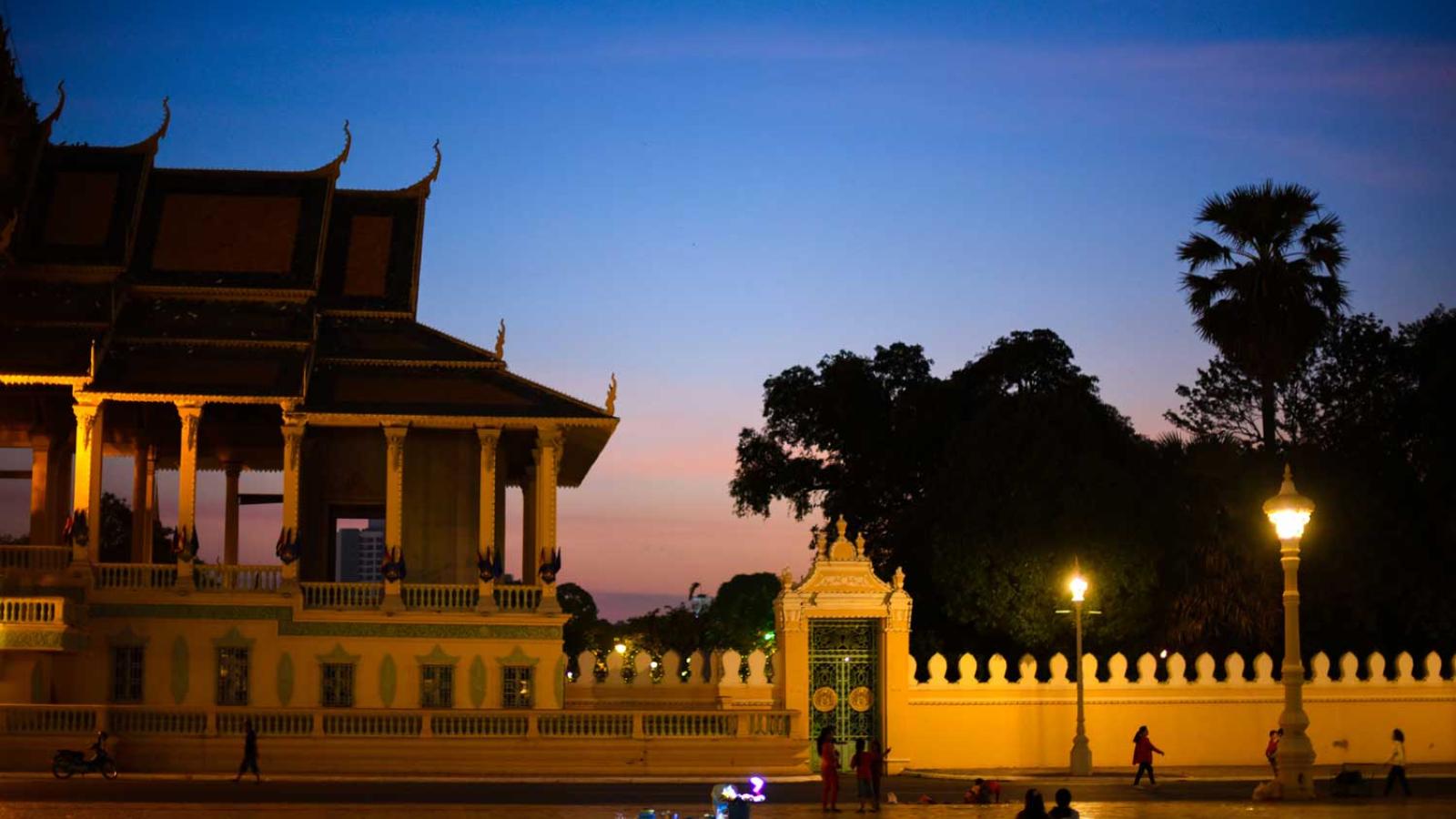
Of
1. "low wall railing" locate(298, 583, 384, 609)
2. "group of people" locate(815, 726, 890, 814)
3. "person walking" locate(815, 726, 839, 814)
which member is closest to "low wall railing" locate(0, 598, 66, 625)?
"low wall railing" locate(298, 583, 384, 609)

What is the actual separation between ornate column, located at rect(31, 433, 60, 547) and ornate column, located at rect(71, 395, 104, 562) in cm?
Result: 436

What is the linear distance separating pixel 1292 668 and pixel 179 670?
2300 centimetres

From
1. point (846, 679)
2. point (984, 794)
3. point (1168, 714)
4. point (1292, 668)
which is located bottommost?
point (984, 794)

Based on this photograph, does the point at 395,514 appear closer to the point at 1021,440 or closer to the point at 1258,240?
the point at 1021,440

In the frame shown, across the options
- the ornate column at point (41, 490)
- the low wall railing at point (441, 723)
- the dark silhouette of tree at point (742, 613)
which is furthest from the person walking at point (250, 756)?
the dark silhouette of tree at point (742, 613)

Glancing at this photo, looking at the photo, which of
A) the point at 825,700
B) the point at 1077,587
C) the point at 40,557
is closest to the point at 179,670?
the point at 40,557

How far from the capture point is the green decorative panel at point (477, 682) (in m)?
43.5

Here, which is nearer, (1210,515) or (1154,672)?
(1154,672)

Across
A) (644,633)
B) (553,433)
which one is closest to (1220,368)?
(553,433)

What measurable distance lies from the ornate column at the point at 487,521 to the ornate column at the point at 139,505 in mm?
8902

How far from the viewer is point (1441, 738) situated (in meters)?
42.7

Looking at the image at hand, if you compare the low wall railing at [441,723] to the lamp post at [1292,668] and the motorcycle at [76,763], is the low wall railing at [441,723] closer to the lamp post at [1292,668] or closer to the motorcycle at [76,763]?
the motorcycle at [76,763]

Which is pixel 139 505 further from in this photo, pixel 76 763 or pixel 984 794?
pixel 984 794

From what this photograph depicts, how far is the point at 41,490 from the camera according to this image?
48.2 meters
